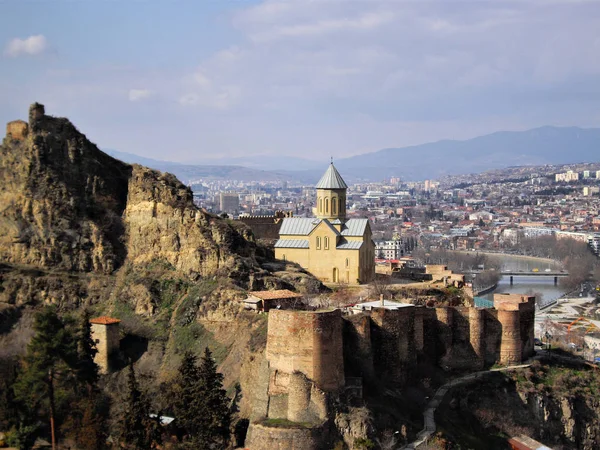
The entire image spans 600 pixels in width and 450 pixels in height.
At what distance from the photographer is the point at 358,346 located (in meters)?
24.0

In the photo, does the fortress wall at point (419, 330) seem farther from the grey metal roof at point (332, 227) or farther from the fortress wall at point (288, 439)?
the grey metal roof at point (332, 227)

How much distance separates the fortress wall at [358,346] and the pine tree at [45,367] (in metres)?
7.19

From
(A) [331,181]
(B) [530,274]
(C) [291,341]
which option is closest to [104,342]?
(C) [291,341]

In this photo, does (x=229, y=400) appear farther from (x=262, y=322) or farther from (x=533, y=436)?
(x=533, y=436)

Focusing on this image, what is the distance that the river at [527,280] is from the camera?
71.1m

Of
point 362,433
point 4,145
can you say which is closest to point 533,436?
point 362,433

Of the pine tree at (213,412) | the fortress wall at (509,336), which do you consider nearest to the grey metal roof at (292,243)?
the fortress wall at (509,336)

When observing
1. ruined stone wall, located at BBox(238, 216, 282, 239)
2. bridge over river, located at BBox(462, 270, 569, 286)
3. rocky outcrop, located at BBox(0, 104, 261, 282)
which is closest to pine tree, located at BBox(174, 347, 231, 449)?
rocky outcrop, located at BBox(0, 104, 261, 282)

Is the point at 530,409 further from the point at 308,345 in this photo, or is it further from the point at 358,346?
the point at 308,345

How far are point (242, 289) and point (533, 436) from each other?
9.59 meters

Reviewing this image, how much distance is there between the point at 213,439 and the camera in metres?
22.6

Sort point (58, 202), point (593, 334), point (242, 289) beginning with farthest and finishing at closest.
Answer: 1. point (593, 334)
2. point (58, 202)
3. point (242, 289)

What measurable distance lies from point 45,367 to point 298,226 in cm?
1473

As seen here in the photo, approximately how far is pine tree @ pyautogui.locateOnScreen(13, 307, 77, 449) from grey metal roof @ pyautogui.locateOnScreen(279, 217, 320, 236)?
13.4 metres
